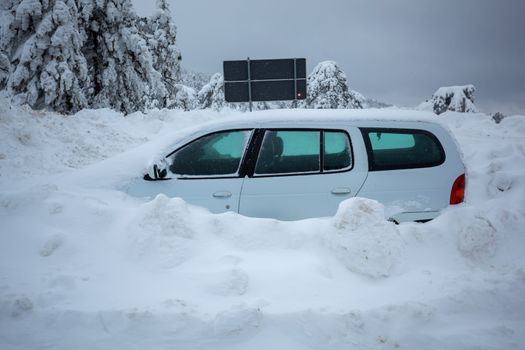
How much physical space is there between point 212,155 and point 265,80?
8.70 meters

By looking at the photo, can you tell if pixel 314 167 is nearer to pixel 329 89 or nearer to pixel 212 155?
pixel 212 155

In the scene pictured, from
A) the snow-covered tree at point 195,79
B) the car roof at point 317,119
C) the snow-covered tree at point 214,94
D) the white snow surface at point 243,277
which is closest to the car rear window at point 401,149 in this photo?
the car roof at point 317,119

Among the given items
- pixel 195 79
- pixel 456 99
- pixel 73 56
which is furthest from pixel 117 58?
pixel 195 79

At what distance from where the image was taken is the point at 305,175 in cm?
374

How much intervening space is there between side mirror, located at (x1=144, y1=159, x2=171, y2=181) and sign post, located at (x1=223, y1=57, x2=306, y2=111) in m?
8.41

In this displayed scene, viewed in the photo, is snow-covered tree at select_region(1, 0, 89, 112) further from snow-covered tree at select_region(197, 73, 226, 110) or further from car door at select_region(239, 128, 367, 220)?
snow-covered tree at select_region(197, 73, 226, 110)

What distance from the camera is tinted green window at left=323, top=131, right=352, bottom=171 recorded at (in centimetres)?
374

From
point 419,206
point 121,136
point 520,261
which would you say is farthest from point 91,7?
point 520,261

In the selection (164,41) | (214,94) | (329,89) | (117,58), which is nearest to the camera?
(117,58)

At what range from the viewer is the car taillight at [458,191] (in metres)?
3.65

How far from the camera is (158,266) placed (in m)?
2.79

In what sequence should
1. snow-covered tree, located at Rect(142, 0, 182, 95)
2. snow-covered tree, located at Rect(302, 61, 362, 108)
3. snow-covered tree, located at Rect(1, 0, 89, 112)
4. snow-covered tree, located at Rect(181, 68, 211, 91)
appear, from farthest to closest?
snow-covered tree, located at Rect(181, 68, 211, 91) < snow-covered tree, located at Rect(302, 61, 362, 108) < snow-covered tree, located at Rect(142, 0, 182, 95) < snow-covered tree, located at Rect(1, 0, 89, 112)

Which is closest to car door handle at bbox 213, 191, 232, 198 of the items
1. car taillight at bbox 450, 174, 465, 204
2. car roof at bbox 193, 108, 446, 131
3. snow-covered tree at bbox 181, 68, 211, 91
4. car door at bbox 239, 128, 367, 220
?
car door at bbox 239, 128, 367, 220

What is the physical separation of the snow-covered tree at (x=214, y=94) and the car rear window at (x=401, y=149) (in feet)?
107
